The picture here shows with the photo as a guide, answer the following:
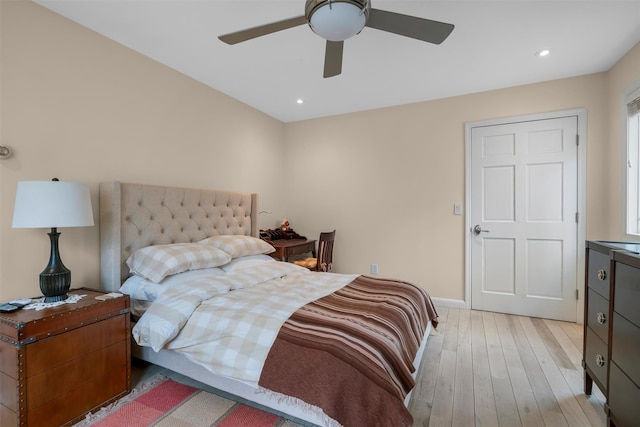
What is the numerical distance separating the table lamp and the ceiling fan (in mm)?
1274

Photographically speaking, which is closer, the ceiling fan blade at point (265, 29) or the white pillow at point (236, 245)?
the ceiling fan blade at point (265, 29)

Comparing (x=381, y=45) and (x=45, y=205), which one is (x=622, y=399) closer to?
(x=381, y=45)

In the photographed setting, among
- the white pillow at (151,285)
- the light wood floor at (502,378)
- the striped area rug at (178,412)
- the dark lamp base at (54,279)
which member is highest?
the dark lamp base at (54,279)

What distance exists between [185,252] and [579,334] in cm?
360

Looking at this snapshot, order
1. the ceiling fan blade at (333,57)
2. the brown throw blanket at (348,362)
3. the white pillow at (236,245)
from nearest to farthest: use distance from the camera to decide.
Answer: the brown throw blanket at (348,362), the ceiling fan blade at (333,57), the white pillow at (236,245)

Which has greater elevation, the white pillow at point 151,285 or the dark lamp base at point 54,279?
the dark lamp base at point 54,279

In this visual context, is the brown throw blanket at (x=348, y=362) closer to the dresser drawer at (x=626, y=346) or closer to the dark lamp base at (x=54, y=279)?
the dresser drawer at (x=626, y=346)

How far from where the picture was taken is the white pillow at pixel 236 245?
9.02 feet

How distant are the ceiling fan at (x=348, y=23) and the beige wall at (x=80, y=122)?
→ 4.21 feet

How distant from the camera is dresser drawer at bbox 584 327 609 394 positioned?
1.61 metres

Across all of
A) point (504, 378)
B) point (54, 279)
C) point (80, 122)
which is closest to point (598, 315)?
point (504, 378)

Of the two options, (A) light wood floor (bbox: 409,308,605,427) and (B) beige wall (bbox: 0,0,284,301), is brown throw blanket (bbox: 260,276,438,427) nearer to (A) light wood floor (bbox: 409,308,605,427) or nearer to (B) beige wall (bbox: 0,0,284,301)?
(A) light wood floor (bbox: 409,308,605,427)

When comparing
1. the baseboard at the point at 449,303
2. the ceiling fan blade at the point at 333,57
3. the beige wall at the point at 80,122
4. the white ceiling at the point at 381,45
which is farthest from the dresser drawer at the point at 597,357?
the beige wall at the point at 80,122

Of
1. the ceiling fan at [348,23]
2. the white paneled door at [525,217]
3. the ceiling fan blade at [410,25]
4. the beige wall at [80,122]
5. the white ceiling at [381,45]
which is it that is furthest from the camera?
the white paneled door at [525,217]
